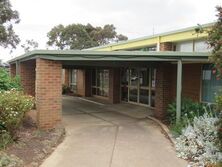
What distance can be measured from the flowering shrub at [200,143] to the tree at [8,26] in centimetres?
2439

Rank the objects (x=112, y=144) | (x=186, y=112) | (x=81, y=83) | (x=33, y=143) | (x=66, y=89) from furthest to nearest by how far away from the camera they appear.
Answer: (x=66, y=89), (x=81, y=83), (x=186, y=112), (x=112, y=144), (x=33, y=143)

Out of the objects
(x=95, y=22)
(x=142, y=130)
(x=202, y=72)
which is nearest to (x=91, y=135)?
(x=142, y=130)

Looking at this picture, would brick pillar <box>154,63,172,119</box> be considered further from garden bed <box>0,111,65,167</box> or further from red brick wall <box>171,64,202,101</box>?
garden bed <box>0,111,65,167</box>

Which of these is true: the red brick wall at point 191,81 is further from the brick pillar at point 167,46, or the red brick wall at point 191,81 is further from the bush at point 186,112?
the brick pillar at point 167,46

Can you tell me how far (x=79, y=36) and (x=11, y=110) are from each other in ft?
137

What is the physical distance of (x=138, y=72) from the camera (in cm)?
1742

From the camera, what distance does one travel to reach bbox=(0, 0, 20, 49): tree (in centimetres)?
2989

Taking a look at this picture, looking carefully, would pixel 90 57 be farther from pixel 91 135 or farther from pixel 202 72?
pixel 202 72

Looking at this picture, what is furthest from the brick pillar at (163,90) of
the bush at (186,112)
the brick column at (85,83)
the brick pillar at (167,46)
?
the brick column at (85,83)

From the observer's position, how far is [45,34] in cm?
5331

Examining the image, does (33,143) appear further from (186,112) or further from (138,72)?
(138,72)

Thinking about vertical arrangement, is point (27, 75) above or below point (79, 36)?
below

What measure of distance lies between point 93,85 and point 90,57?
43.6ft

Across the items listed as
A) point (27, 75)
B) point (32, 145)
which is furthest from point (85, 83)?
point (32, 145)
